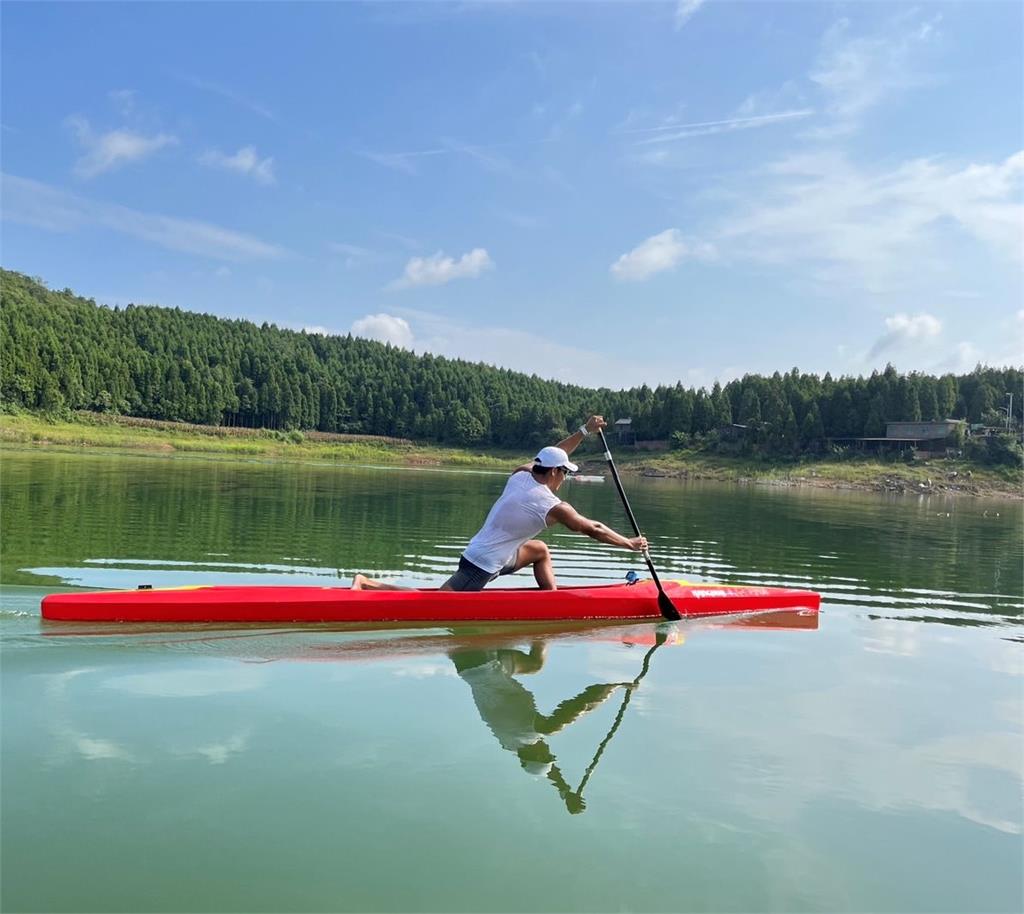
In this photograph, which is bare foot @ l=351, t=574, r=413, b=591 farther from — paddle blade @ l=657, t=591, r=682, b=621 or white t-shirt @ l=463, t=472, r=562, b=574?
paddle blade @ l=657, t=591, r=682, b=621

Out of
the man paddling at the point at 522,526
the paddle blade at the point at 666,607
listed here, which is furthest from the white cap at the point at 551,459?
the paddle blade at the point at 666,607

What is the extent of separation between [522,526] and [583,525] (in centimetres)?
85

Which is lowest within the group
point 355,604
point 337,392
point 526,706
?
point 526,706

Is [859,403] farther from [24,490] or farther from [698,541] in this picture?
[24,490]

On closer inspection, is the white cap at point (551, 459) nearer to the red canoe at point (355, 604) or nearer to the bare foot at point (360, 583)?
the red canoe at point (355, 604)

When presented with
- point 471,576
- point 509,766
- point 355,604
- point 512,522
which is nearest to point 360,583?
point 355,604

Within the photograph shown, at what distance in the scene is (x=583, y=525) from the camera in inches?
430

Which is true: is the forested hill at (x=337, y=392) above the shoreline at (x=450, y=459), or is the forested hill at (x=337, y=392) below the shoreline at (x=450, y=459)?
above

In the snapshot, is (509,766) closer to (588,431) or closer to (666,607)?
(666,607)

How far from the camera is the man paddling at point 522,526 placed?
10703 millimetres

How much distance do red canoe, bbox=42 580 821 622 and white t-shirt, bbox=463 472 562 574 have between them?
20.2 inches

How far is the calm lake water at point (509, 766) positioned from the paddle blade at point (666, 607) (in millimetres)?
433

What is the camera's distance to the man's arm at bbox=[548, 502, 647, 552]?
35.0 ft

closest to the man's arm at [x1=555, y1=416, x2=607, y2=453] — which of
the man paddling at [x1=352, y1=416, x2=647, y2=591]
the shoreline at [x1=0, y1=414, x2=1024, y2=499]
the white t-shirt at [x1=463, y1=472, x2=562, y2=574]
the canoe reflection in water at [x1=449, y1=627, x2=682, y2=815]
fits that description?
the man paddling at [x1=352, y1=416, x2=647, y2=591]
